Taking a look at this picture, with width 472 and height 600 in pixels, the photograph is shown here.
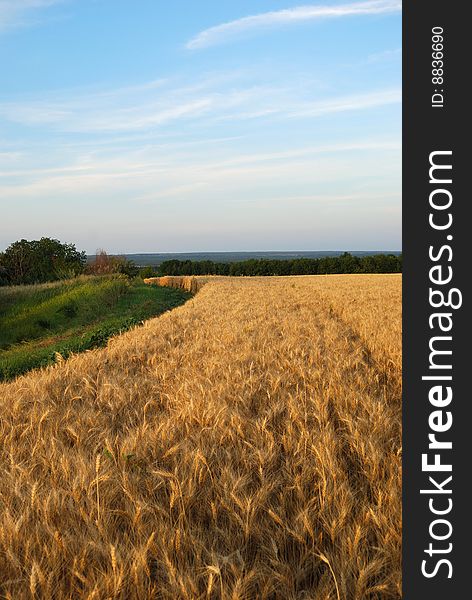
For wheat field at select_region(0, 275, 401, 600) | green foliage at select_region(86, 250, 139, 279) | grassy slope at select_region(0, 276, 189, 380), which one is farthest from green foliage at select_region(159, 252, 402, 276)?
wheat field at select_region(0, 275, 401, 600)

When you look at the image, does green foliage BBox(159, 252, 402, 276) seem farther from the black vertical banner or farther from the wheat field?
the black vertical banner

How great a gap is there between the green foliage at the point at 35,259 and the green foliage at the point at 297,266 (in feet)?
62.0

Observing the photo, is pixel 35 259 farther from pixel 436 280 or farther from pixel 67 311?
pixel 436 280

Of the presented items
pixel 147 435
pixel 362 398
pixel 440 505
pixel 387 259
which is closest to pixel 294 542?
pixel 440 505

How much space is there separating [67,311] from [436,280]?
84.9 ft

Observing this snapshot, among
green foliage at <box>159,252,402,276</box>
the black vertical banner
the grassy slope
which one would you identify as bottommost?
the grassy slope

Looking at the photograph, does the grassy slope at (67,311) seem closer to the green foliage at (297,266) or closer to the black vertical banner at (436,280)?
the black vertical banner at (436,280)

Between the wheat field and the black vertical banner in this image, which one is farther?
the wheat field

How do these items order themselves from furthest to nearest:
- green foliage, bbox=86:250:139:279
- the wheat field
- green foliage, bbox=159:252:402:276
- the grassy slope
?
green foliage, bbox=159:252:402:276 < green foliage, bbox=86:250:139:279 < the grassy slope < the wheat field

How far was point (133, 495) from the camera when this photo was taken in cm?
271

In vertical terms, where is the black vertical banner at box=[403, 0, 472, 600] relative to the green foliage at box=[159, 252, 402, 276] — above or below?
below

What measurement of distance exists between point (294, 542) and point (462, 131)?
189cm

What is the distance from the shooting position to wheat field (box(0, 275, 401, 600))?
2086 mm

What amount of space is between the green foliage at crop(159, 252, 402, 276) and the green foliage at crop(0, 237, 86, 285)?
18894mm
